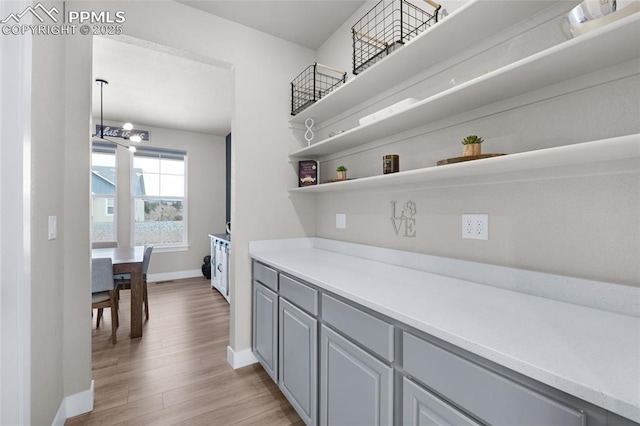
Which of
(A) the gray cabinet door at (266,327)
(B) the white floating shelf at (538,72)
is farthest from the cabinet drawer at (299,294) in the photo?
(B) the white floating shelf at (538,72)

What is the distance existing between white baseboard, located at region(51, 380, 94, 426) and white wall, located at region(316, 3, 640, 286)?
2110 millimetres

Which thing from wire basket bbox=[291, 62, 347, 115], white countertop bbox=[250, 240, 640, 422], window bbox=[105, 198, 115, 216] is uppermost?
wire basket bbox=[291, 62, 347, 115]

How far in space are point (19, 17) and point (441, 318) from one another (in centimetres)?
179

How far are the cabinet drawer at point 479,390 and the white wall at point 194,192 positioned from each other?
498 cm

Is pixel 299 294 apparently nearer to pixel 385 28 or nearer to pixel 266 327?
pixel 266 327

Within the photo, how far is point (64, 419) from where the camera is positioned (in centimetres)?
162

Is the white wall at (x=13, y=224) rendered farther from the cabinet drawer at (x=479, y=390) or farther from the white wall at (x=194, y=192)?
the white wall at (x=194, y=192)

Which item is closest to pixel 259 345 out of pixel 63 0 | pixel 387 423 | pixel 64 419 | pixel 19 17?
pixel 64 419

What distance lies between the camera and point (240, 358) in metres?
2.18

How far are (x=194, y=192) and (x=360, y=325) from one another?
4886mm

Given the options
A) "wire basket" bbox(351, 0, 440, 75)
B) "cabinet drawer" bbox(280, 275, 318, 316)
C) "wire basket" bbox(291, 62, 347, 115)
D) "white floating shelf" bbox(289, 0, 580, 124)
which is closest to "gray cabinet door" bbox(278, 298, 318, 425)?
"cabinet drawer" bbox(280, 275, 318, 316)

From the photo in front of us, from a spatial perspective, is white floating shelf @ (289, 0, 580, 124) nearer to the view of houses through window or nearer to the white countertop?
the white countertop

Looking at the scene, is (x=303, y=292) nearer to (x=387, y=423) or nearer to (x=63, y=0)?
(x=387, y=423)

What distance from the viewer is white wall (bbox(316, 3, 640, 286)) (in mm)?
896
